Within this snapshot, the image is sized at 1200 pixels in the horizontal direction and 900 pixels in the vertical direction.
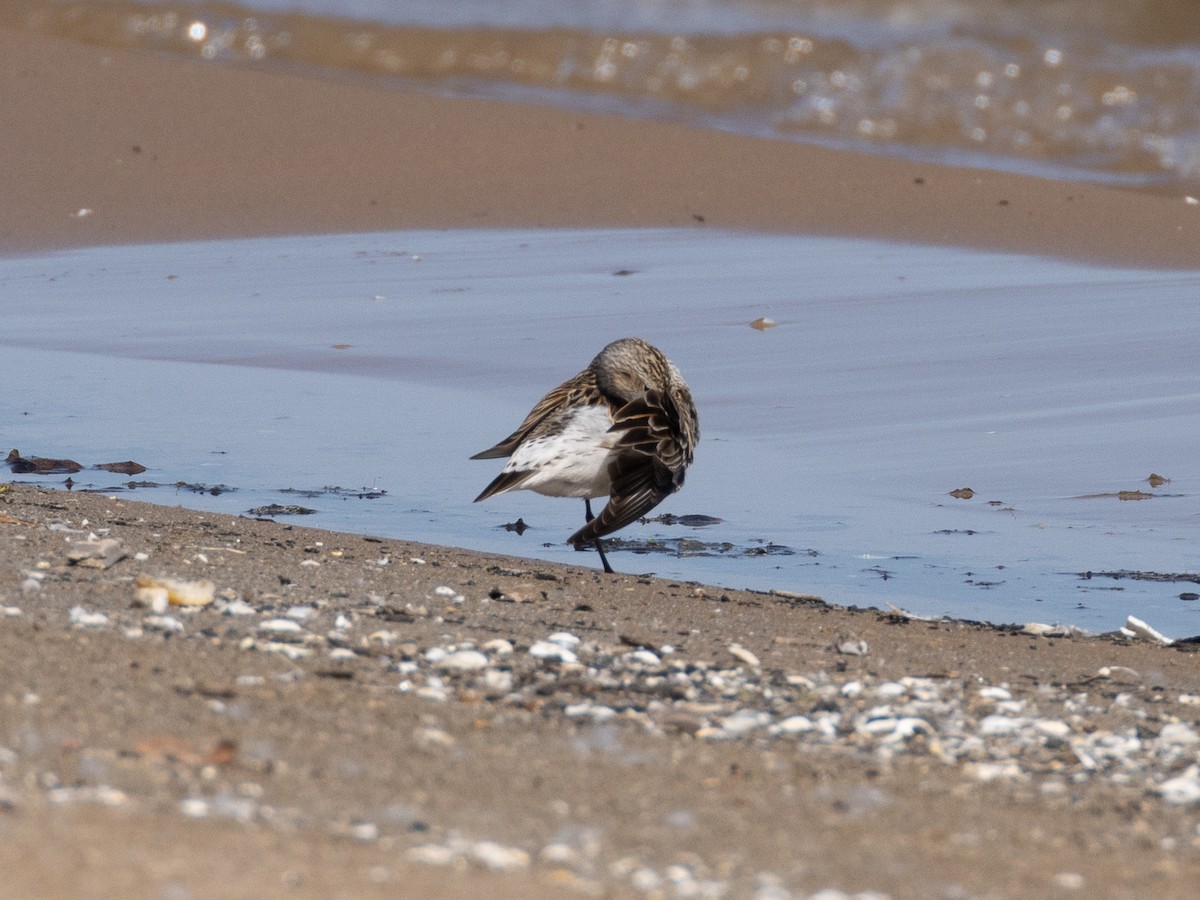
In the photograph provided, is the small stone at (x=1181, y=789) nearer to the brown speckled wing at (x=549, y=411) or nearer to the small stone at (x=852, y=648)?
the small stone at (x=852, y=648)

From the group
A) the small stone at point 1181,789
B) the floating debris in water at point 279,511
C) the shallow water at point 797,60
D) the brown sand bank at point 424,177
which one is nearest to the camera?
the small stone at point 1181,789

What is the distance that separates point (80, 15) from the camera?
65.7 feet

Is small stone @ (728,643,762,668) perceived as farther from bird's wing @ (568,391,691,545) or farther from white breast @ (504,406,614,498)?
white breast @ (504,406,614,498)

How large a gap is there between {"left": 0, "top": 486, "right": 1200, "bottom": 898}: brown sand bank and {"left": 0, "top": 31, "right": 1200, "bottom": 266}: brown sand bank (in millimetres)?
7477

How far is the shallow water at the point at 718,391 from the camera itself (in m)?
6.76

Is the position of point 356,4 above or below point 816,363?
above

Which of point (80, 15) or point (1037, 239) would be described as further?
point (80, 15)

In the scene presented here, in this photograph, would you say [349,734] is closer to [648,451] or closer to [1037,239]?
[648,451]

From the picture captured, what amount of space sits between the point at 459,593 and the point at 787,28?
51.9ft

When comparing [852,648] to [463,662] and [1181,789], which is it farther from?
[1181,789]

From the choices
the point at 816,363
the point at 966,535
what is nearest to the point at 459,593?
the point at 966,535

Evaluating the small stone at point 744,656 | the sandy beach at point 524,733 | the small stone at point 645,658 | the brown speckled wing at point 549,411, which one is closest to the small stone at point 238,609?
the sandy beach at point 524,733

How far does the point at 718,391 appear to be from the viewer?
8.80 m

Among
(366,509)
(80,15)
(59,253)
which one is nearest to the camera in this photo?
(366,509)
